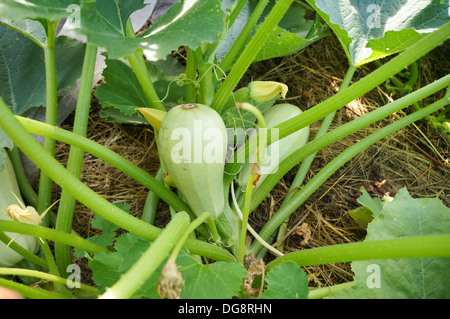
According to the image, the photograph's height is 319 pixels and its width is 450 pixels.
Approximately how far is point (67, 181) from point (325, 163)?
1.05 m

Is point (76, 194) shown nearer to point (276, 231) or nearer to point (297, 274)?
point (297, 274)

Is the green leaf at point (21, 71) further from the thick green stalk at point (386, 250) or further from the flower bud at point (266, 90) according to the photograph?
the thick green stalk at point (386, 250)

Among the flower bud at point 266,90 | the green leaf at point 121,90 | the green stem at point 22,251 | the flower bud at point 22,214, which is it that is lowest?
the green stem at point 22,251

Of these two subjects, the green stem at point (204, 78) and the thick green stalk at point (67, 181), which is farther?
the green stem at point (204, 78)

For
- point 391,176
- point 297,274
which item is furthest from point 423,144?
point 297,274

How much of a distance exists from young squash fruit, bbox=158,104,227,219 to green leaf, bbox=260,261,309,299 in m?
0.33

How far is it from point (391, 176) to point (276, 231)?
536 millimetres

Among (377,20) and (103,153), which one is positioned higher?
(377,20)

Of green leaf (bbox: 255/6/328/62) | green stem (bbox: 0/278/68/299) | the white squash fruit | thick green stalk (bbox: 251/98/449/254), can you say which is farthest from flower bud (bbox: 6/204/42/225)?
green leaf (bbox: 255/6/328/62)

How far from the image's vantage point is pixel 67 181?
938 millimetres

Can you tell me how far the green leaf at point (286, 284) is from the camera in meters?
0.99

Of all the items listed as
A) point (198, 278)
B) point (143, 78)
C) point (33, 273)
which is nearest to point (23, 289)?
point (33, 273)

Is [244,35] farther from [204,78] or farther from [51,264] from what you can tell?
[51,264]

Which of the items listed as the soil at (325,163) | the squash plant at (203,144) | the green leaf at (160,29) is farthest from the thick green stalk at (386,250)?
the green leaf at (160,29)
